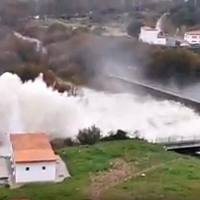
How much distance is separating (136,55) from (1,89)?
1087cm

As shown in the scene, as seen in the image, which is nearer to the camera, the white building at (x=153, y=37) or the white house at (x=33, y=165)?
the white house at (x=33, y=165)

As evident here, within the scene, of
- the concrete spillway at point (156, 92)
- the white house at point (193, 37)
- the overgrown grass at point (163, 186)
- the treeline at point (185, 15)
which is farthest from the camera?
the treeline at point (185, 15)

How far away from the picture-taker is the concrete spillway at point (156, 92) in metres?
19.4

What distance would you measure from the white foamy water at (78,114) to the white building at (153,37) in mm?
9874

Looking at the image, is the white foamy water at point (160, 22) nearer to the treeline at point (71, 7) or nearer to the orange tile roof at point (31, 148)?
the treeline at point (71, 7)

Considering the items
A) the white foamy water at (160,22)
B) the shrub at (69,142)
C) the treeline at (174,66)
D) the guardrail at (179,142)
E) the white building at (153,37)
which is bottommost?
the guardrail at (179,142)

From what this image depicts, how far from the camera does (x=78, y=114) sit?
52.3 ft

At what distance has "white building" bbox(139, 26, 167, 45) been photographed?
28562 millimetres

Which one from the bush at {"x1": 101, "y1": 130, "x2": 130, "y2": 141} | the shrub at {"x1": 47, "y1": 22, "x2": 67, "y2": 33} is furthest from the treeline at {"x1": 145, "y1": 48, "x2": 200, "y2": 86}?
the bush at {"x1": 101, "y1": 130, "x2": 130, "y2": 141}

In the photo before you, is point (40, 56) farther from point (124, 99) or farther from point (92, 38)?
point (124, 99)

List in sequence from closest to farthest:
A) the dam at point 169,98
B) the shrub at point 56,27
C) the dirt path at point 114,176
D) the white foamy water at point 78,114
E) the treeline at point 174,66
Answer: the dirt path at point 114,176, the dam at point 169,98, the white foamy water at point 78,114, the treeline at point 174,66, the shrub at point 56,27

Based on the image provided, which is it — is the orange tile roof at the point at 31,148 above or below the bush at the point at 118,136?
above

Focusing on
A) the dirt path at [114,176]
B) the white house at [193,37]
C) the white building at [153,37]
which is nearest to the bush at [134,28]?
the white building at [153,37]

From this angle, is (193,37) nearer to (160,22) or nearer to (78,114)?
(160,22)
